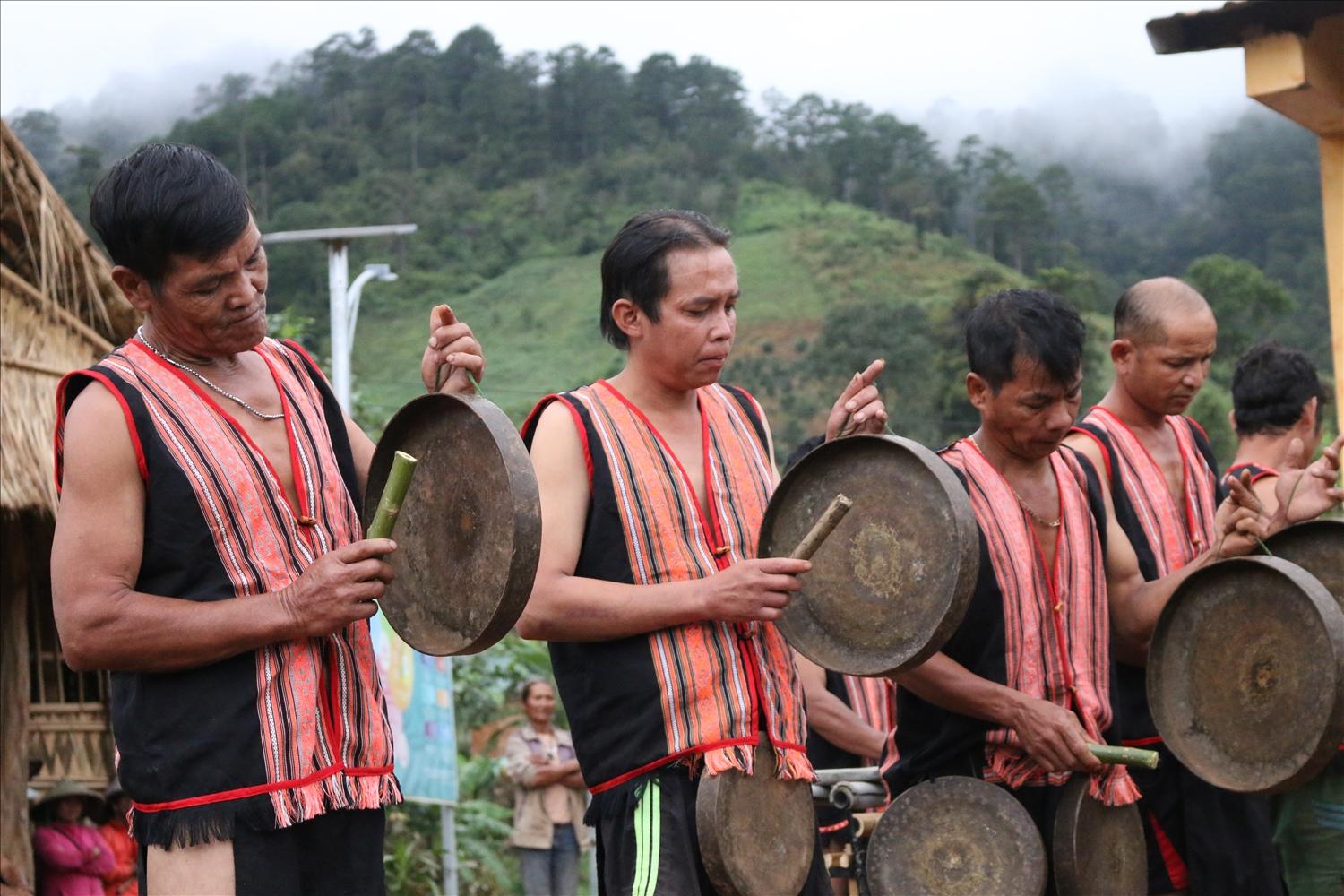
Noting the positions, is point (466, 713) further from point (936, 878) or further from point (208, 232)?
point (208, 232)

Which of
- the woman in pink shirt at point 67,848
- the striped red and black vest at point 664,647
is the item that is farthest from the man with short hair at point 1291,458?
the woman in pink shirt at point 67,848

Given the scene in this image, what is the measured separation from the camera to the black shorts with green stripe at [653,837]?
3.68 m

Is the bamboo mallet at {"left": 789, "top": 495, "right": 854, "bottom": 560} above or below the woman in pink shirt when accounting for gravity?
above

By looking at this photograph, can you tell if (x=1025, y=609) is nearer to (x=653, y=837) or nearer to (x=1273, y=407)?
(x=653, y=837)

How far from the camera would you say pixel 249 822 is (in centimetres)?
303

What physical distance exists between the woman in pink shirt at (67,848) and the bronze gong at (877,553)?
6.38 metres

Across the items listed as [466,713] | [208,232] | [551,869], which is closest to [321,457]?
[208,232]

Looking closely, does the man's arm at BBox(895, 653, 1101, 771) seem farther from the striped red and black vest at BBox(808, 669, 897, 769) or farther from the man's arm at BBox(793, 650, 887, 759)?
the striped red and black vest at BBox(808, 669, 897, 769)

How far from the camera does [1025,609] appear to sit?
14.7 feet

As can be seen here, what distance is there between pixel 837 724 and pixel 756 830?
2695 millimetres

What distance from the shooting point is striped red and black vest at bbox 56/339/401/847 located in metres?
3.04

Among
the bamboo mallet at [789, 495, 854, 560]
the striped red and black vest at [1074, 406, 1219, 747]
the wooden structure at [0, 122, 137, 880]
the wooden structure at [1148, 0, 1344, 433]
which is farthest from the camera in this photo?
the wooden structure at [0, 122, 137, 880]

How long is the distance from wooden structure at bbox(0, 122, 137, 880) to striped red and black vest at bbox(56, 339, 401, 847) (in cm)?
478

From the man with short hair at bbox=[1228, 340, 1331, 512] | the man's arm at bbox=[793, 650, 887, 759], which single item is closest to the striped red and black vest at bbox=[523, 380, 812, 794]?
the man with short hair at bbox=[1228, 340, 1331, 512]
